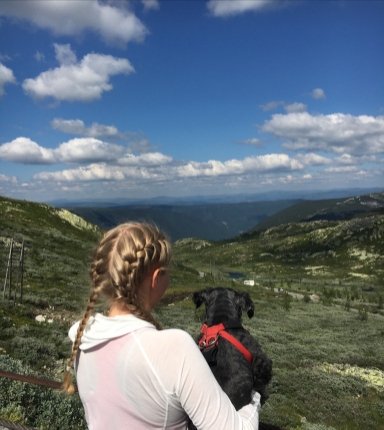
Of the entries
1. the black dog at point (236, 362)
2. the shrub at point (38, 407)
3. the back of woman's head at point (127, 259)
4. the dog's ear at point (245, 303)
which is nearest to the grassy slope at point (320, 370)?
the shrub at point (38, 407)

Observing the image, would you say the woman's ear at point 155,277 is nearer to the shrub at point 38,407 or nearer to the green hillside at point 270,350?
the green hillside at point 270,350

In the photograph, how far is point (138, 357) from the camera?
2.29m

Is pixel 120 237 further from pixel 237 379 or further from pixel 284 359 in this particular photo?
pixel 284 359

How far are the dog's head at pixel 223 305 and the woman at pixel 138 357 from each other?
2.46 m

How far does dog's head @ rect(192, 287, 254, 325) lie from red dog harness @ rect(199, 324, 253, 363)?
0.43m

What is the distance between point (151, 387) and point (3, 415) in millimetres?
5462

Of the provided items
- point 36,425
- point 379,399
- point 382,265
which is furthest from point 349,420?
point 382,265

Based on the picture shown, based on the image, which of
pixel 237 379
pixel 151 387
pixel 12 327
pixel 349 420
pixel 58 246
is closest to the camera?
pixel 151 387

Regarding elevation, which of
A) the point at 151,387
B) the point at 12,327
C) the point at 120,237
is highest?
the point at 120,237

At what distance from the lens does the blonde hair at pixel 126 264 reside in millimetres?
2535

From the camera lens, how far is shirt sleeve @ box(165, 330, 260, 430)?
2.23 meters

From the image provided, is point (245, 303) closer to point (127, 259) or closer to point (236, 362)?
point (236, 362)

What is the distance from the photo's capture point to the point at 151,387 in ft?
7.57

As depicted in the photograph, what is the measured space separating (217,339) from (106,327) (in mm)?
2361
